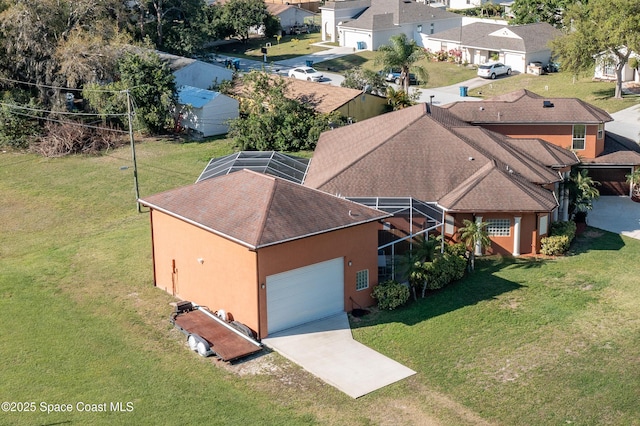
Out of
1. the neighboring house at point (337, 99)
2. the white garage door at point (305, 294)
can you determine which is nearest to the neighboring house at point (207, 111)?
the neighboring house at point (337, 99)

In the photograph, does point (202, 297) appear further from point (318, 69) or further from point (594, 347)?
point (318, 69)

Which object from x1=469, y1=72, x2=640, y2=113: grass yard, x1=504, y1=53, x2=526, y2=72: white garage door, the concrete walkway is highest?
x1=504, y1=53, x2=526, y2=72: white garage door

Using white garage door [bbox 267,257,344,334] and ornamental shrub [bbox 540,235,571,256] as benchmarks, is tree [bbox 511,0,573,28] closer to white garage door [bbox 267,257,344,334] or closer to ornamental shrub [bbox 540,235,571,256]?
ornamental shrub [bbox 540,235,571,256]

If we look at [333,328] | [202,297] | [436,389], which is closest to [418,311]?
[333,328]

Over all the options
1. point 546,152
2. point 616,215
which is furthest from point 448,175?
point 616,215

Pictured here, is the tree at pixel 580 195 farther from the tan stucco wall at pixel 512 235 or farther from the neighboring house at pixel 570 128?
the tan stucco wall at pixel 512 235

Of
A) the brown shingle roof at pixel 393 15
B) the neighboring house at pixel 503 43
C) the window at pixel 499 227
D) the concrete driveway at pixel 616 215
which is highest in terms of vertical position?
the brown shingle roof at pixel 393 15

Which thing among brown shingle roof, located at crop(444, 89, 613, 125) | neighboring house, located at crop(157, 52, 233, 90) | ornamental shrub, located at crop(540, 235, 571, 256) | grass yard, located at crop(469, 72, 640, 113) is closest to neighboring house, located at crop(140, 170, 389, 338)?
ornamental shrub, located at crop(540, 235, 571, 256)
